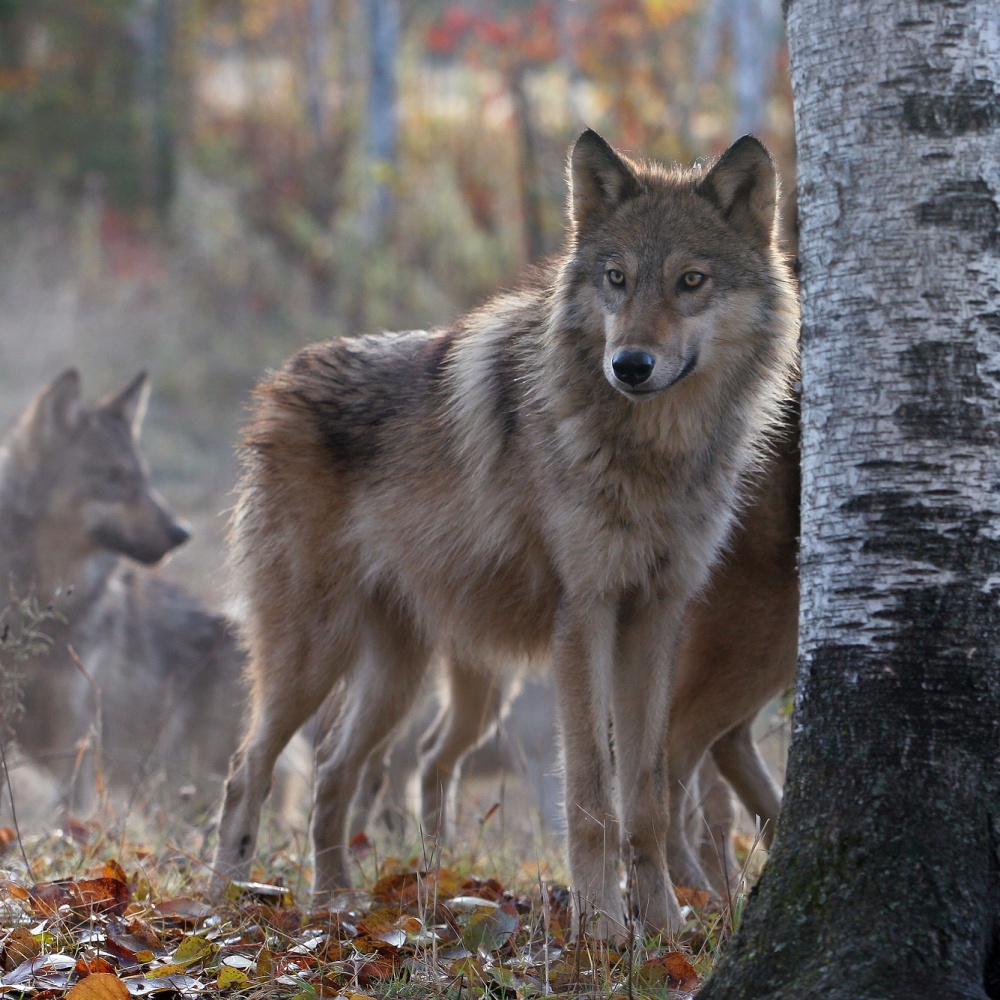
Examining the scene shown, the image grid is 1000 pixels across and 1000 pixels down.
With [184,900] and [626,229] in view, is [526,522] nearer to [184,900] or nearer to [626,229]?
[626,229]

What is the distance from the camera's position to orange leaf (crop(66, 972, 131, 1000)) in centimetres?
253

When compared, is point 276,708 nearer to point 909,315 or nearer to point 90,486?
point 909,315

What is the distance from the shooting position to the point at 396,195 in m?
19.0

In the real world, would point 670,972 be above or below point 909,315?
below

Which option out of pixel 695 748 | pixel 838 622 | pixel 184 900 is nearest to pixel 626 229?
pixel 838 622

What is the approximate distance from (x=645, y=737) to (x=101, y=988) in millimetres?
1936

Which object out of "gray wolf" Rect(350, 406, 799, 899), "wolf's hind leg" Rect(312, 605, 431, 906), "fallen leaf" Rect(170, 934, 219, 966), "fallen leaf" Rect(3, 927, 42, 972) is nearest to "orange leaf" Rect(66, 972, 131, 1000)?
"fallen leaf" Rect(170, 934, 219, 966)

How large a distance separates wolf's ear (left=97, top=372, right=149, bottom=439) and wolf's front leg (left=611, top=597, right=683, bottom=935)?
4.74 m

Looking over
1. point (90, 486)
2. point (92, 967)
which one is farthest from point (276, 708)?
point (90, 486)

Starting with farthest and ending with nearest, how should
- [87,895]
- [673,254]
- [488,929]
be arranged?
[673,254]
[87,895]
[488,929]

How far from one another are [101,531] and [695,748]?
462 cm

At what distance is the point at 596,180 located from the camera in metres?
3.87

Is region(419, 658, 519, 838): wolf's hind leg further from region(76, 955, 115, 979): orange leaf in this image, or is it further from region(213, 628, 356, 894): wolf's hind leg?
region(76, 955, 115, 979): orange leaf

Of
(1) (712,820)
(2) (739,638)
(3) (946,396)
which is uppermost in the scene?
(3) (946,396)
